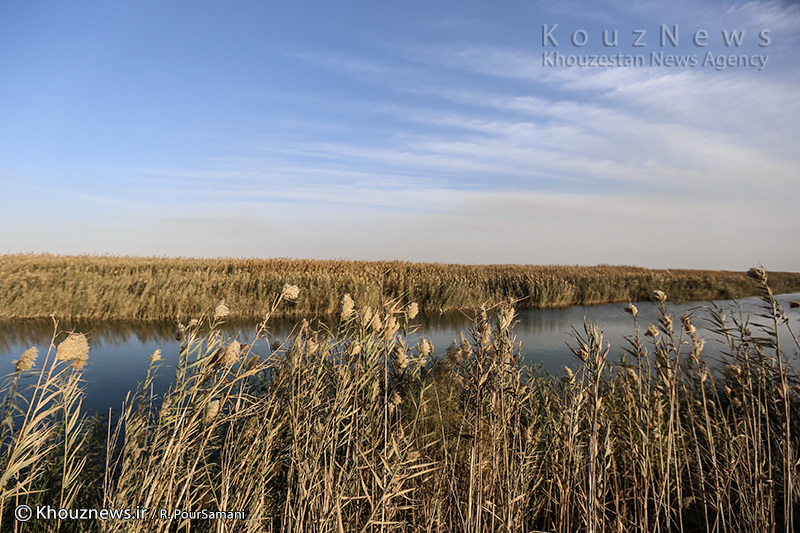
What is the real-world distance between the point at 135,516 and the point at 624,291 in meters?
20.7

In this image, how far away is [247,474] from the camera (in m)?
2.40

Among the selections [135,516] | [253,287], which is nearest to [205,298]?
[253,287]

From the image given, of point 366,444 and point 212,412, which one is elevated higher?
point 212,412

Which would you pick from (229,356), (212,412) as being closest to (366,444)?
(212,412)

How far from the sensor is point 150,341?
9.01m

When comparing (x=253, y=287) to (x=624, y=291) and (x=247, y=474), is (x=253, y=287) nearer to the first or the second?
(x=247, y=474)

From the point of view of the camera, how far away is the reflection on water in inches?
252

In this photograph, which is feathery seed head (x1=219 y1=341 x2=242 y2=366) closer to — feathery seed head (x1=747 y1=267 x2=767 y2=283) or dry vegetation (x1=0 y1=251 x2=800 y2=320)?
feathery seed head (x1=747 y1=267 x2=767 y2=283)

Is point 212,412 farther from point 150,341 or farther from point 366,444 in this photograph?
point 150,341

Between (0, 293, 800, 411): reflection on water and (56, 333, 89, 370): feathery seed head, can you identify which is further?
(0, 293, 800, 411): reflection on water

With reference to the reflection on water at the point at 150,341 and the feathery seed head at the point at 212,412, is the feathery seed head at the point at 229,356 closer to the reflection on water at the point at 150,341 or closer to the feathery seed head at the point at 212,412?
the feathery seed head at the point at 212,412

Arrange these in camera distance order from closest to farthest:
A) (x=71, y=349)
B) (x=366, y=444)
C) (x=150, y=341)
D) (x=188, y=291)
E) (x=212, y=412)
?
(x=71, y=349), (x=212, y=412), (x=366, y=444), (x=150, y=341), (x=188, y=291)

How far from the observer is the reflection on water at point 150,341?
6.39 metres

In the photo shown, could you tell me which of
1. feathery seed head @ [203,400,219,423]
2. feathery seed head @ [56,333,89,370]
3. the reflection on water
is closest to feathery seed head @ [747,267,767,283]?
feathery seed head @ [203,400,219,423]
